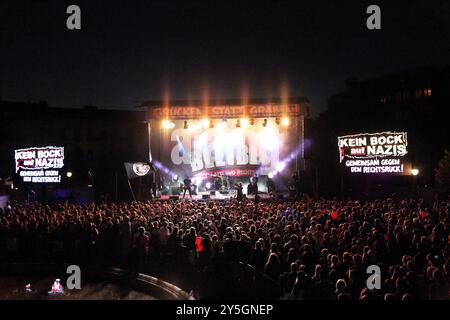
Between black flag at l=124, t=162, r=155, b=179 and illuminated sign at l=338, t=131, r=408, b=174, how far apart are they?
12195 mm

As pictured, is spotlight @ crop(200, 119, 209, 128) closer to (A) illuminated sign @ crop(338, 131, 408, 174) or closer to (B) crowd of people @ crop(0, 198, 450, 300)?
(A) illuminated sign @ crop(338, 131, 408, 174)

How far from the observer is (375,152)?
19.0 m

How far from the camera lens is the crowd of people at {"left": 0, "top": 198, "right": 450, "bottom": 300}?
Result: 686 centimetres

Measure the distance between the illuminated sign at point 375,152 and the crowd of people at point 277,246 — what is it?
3319mm

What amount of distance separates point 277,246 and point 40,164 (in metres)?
16.3

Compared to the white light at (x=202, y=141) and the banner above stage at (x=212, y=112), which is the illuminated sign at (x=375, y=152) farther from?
the white light at (x=202, y=141)

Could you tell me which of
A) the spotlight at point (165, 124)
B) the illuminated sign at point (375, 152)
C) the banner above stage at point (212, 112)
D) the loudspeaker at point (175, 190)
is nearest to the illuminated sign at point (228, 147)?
the banner above stage at point (212, 112)

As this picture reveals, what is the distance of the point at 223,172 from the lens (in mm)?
29422

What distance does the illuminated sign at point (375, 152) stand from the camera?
1841cm

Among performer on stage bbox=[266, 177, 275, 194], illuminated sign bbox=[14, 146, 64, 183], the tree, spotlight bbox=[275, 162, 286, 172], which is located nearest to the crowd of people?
illuminated sign bbox=[14, 146, 64, 183]

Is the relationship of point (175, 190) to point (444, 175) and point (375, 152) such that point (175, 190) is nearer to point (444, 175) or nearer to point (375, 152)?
point (375, 152)

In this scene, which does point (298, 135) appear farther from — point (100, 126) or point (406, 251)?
point (100, 126)

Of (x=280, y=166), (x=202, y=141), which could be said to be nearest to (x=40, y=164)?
(x=202, y=141)

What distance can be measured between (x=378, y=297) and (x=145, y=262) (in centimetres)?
716
